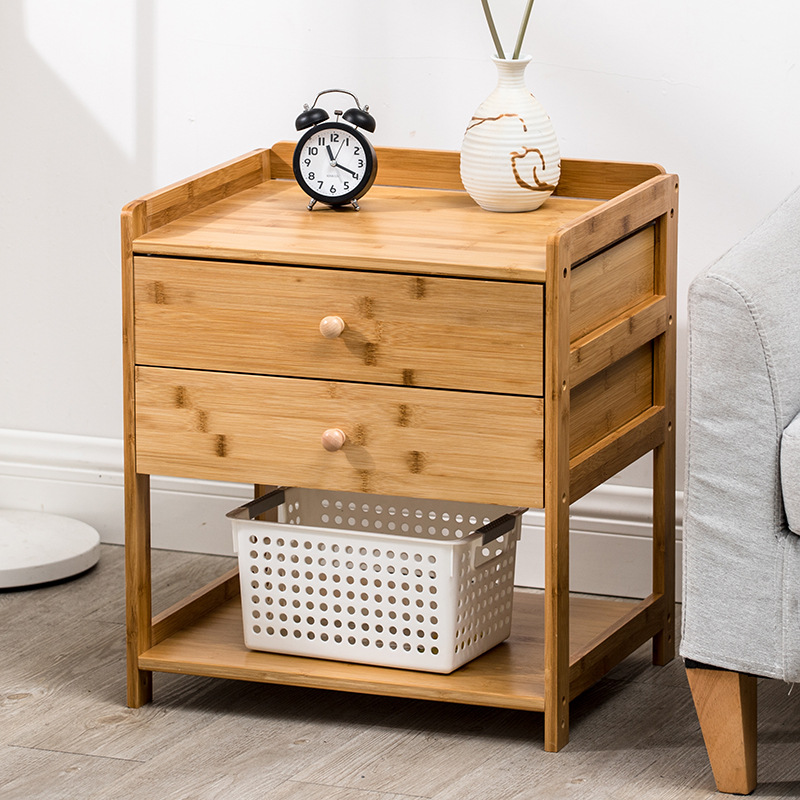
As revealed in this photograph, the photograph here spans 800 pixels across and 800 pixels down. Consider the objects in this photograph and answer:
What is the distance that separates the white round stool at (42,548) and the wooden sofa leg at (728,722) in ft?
3.51

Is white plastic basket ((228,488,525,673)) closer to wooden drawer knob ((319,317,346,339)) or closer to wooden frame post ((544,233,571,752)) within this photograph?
wooden frame post ((544,233,571,752))

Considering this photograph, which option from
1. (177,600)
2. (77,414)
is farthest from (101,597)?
(77,414)

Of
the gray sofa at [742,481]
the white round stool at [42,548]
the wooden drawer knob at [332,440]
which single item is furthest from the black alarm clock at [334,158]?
the white round stool at [42,548]

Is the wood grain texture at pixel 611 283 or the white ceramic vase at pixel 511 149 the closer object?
the wood grain texture at pixel 611 283

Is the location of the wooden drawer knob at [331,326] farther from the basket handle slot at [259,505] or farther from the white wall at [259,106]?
the white wall at [259,106]

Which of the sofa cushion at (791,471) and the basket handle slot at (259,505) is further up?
the sofa cushion at (791,471)

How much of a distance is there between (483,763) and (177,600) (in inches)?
27.1

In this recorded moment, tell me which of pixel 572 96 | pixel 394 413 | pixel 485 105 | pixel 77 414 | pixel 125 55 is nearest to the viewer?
pixel 394 413

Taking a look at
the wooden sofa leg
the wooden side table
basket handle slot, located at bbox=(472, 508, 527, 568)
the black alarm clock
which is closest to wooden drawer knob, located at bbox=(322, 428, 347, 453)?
the wooden side table

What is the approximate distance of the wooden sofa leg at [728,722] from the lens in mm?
1562

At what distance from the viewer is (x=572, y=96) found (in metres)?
2.14

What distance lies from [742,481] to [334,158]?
2.26 ft

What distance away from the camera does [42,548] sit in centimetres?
231

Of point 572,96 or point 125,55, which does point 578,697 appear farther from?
point 125,55
